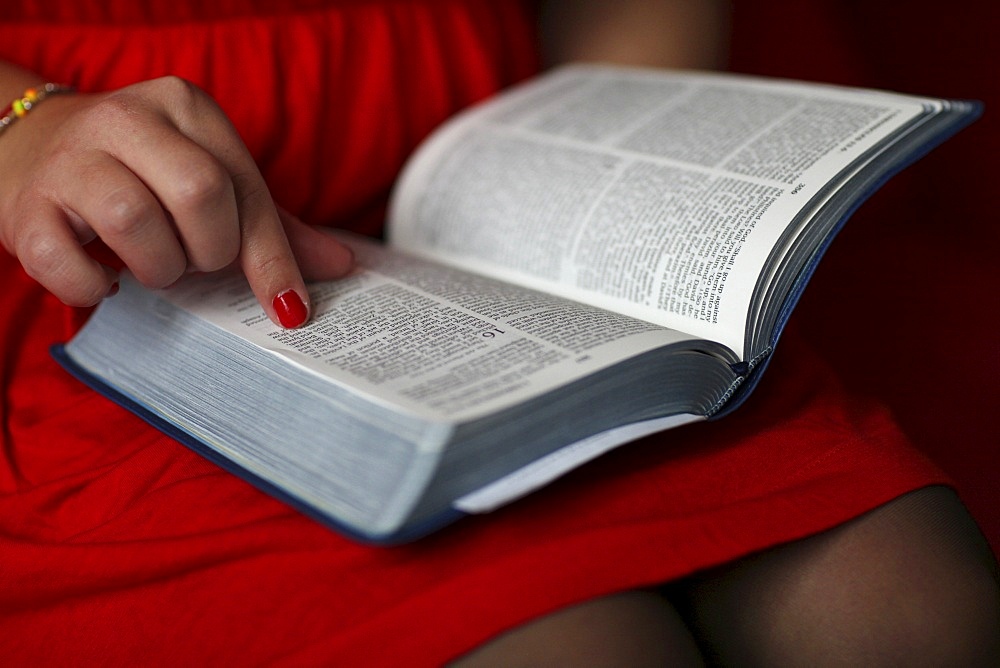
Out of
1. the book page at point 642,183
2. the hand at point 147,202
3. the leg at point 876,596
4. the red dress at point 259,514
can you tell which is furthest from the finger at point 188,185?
the leg at point 876,596

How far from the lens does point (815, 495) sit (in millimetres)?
488

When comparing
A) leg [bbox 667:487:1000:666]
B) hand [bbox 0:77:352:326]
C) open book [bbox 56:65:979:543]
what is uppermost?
hand [bbox 0:77:352:326]

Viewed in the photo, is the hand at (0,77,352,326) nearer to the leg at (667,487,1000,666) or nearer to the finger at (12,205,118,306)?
the finger at (12,205,118,306)

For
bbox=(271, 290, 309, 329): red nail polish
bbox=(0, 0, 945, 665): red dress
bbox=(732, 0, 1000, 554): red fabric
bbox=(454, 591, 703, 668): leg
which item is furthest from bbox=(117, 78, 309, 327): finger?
bbox=(732, 0, 1000, 554): red fabric

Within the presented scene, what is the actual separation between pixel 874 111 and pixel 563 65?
427mm

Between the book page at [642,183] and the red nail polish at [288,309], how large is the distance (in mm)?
198

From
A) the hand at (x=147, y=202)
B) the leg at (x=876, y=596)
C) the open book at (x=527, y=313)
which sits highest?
the hand at (x=147, y=202)

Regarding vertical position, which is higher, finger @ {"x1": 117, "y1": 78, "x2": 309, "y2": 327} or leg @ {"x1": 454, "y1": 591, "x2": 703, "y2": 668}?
finger @ {"x1": 117, "y1": 78, "x2": 309, "y2": 327}

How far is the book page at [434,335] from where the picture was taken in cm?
43

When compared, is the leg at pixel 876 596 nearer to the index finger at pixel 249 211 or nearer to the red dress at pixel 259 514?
the red dress at pixel 259 514

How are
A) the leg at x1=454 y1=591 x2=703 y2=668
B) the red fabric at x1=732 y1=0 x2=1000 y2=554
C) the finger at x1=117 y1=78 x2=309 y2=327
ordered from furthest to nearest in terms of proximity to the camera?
the red fabric at x1=732 y1=0 x2=1000 y2=554 → the finger at x1=117 y1=78 x2=309 y2=327 → the leg at x1=454 y1=591 x2=703 y2=668

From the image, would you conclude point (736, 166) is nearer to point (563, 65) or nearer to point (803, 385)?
point (803, 385)

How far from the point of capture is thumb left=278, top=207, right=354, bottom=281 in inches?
22.6

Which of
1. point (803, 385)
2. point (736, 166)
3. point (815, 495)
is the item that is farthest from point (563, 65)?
point (815, 495)
